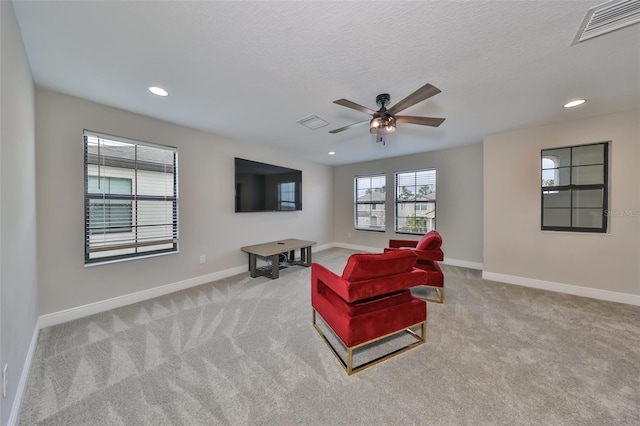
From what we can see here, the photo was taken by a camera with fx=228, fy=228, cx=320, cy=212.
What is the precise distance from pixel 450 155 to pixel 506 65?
3.08 meters

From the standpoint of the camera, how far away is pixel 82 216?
2625 millimetres

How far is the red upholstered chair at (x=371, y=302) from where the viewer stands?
1748mm

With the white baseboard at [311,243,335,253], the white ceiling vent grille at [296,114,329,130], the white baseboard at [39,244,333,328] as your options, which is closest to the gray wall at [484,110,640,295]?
the white ceiling vent grille at [296,114,329,130]

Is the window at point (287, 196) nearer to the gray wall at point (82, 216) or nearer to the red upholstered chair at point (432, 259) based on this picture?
the gray wall at point (82, 216)

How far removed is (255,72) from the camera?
2098mm

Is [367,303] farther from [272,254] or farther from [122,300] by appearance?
[122,300]

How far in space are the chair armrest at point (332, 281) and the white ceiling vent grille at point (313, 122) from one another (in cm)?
204

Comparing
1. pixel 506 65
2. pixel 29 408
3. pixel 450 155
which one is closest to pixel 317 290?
pixel 29 408

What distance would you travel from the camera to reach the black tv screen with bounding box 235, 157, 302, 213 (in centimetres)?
426

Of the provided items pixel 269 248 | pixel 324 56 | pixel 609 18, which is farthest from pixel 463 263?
pixel 324 56

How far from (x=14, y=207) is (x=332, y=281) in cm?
226

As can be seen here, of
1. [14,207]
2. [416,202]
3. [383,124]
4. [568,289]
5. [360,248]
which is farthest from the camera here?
[360,248]

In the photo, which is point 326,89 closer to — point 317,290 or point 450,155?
point 317,290

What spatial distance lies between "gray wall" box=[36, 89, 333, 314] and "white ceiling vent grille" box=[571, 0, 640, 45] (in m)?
4.28
